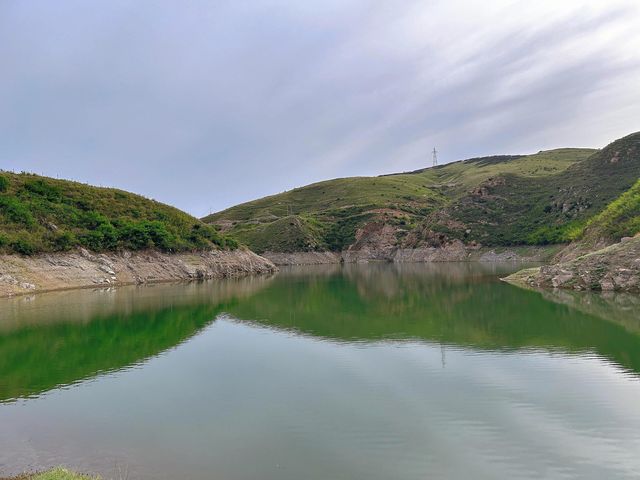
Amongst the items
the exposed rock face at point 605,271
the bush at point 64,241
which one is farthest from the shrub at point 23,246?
the exposed rock face at point 605,271

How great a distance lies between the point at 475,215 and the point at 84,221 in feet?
316

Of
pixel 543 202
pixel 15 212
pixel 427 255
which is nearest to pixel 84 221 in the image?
pixel 15 212

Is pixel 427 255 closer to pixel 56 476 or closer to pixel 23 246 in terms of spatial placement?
pixel 23 246

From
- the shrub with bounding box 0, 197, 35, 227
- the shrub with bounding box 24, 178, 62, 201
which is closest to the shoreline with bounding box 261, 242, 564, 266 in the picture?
the shrub with bounding box 24, 178, 62, 201

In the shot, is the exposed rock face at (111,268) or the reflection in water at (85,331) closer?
the reflection in water at (85,331)

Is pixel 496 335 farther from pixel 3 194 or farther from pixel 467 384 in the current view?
pixel 3 194

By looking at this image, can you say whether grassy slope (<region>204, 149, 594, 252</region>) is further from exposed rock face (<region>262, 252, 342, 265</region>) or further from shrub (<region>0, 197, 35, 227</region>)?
shrub (<region>0, 197, 35, 227</region>)

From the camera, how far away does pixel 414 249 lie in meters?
138

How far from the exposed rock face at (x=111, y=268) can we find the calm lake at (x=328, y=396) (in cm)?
2301

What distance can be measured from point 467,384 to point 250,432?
27.1ft

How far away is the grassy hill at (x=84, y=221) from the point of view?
201 feet

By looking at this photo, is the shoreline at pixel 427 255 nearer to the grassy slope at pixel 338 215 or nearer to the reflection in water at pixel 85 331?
the grassy slope at pixel 338 215

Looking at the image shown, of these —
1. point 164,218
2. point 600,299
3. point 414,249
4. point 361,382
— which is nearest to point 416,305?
point 600,299

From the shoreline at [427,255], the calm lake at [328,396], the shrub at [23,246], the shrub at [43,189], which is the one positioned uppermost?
the shrub at [43,189]
